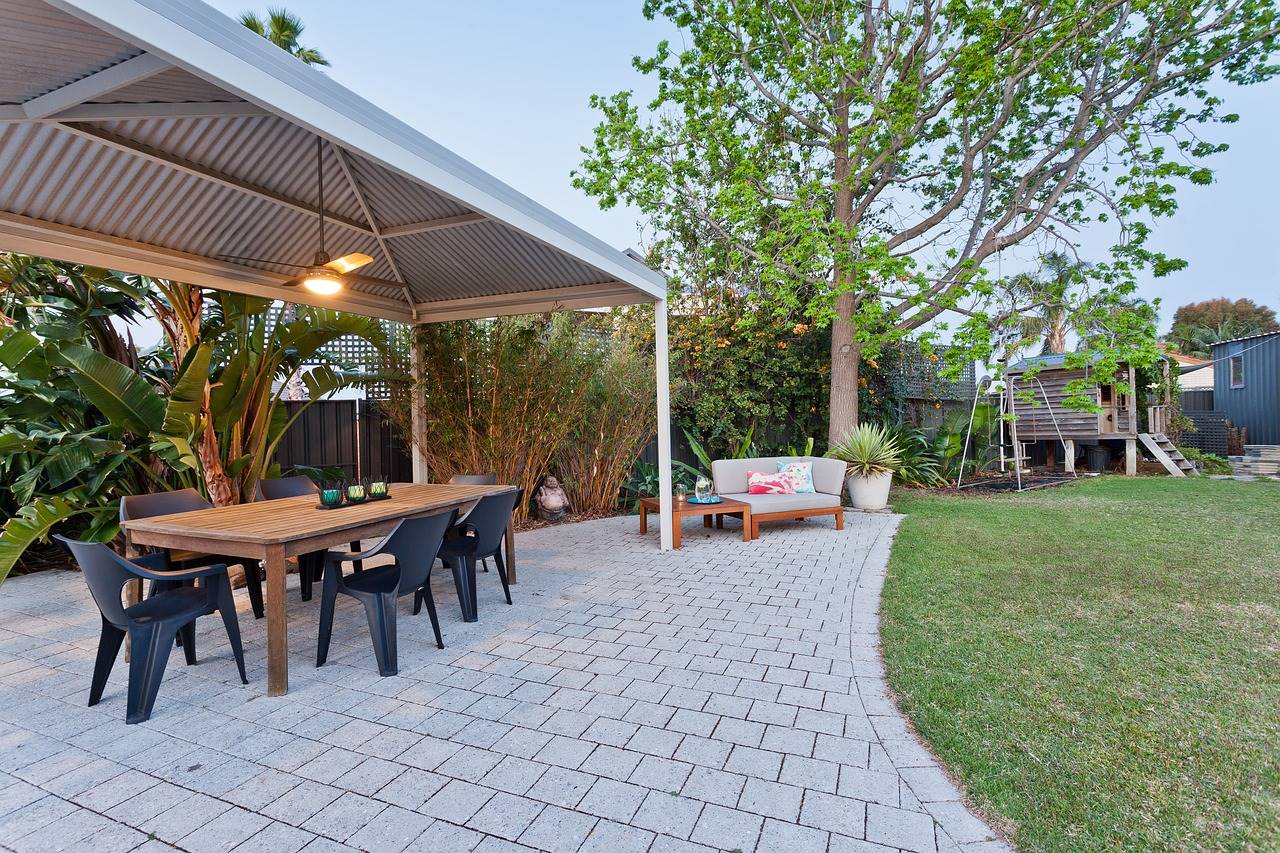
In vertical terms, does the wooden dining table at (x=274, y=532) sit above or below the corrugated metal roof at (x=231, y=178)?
below

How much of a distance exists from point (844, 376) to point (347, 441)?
6.87 meters

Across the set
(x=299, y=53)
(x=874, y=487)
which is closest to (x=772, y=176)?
(x=874, y=487)

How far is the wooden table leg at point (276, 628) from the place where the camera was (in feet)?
8.96

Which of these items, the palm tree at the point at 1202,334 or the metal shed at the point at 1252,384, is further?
the palm tree at the point at 1202,334

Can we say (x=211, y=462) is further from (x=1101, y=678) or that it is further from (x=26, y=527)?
(x=1101, y=678)

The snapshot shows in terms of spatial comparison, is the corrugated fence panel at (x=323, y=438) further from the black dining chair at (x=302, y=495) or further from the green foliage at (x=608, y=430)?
the green foliage at (x=608, y=430)

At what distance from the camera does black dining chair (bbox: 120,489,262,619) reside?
3.56 m

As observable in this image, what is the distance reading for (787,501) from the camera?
21.1ft

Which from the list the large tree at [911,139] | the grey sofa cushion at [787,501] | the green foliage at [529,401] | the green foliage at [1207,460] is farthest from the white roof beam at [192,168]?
the green foliage at [1207,460]

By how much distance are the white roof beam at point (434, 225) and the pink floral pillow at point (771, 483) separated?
401cm

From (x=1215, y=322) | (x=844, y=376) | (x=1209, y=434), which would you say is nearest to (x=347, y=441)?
(x=844, y=376)

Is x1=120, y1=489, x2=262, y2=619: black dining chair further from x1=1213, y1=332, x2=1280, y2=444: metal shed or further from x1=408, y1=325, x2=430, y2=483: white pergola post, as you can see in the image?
x1=1213, y1=332, x2=1280, y2=444: metal shed

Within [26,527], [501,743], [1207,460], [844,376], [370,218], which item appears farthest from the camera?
[1207,460]

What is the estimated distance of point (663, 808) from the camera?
191 cm
